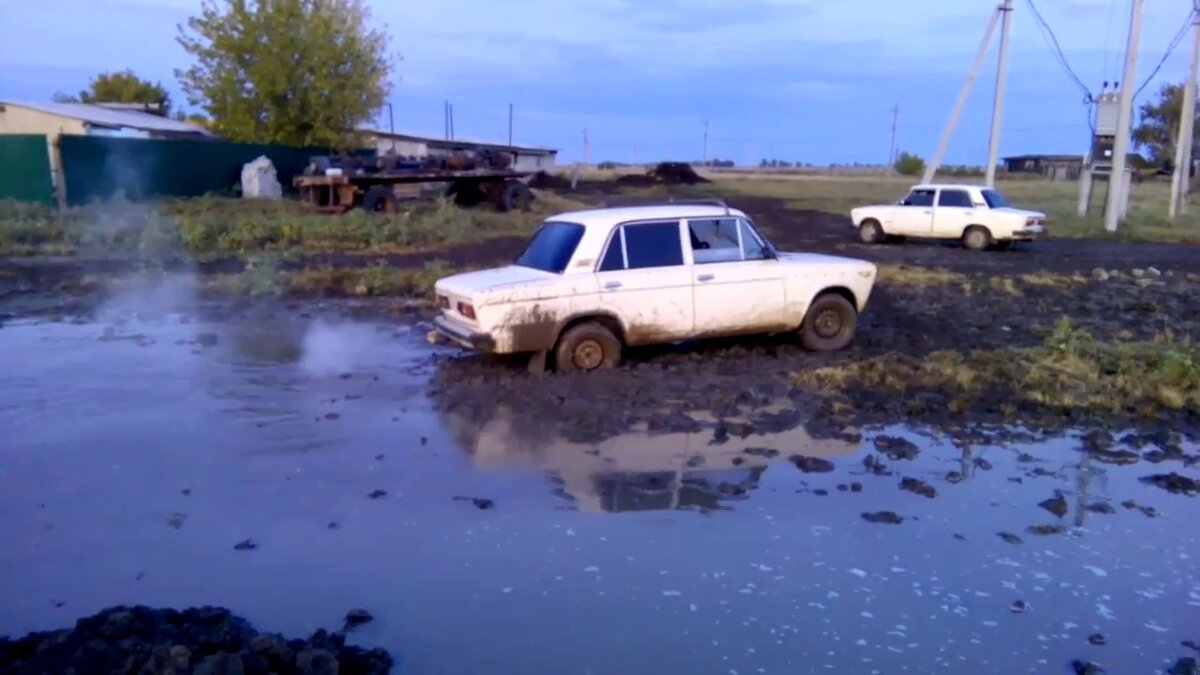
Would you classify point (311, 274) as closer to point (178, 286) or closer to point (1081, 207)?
point (178, 286)

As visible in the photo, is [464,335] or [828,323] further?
[828,323]

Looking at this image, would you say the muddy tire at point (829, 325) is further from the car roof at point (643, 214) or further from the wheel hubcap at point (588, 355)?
the wheel hubcap at point (588, 355)

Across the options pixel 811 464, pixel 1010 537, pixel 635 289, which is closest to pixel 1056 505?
pixel 1010 537

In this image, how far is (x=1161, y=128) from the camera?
81.5 m

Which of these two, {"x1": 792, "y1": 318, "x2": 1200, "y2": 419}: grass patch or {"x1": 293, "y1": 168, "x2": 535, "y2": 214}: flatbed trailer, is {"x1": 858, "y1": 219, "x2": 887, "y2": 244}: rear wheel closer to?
{"x1": 293, "y1": 168, "x2": 535, "y2": 214}: flatbed trailer

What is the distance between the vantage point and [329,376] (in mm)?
11008

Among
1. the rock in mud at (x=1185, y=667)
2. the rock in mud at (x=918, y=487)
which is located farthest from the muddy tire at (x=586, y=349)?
the rock in mud at (x=1185, y=667)

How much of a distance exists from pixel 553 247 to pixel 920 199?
63.0 ft

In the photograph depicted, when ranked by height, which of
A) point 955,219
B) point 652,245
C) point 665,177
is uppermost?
point 652,245

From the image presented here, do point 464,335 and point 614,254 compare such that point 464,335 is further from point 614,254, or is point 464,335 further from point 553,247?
point 614,254

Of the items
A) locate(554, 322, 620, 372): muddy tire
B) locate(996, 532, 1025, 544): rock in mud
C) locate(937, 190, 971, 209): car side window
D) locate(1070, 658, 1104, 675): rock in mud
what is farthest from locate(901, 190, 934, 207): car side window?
locate(1070, 658, 1104, 675): rock in mud

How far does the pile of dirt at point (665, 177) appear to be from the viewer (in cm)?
6162

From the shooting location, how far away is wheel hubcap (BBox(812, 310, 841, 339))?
464 inches

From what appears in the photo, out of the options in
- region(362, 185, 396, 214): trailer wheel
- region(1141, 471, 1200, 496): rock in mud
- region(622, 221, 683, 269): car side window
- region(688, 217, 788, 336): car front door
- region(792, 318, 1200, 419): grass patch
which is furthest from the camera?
region(362, 185, 396, 214): trailer wheel
